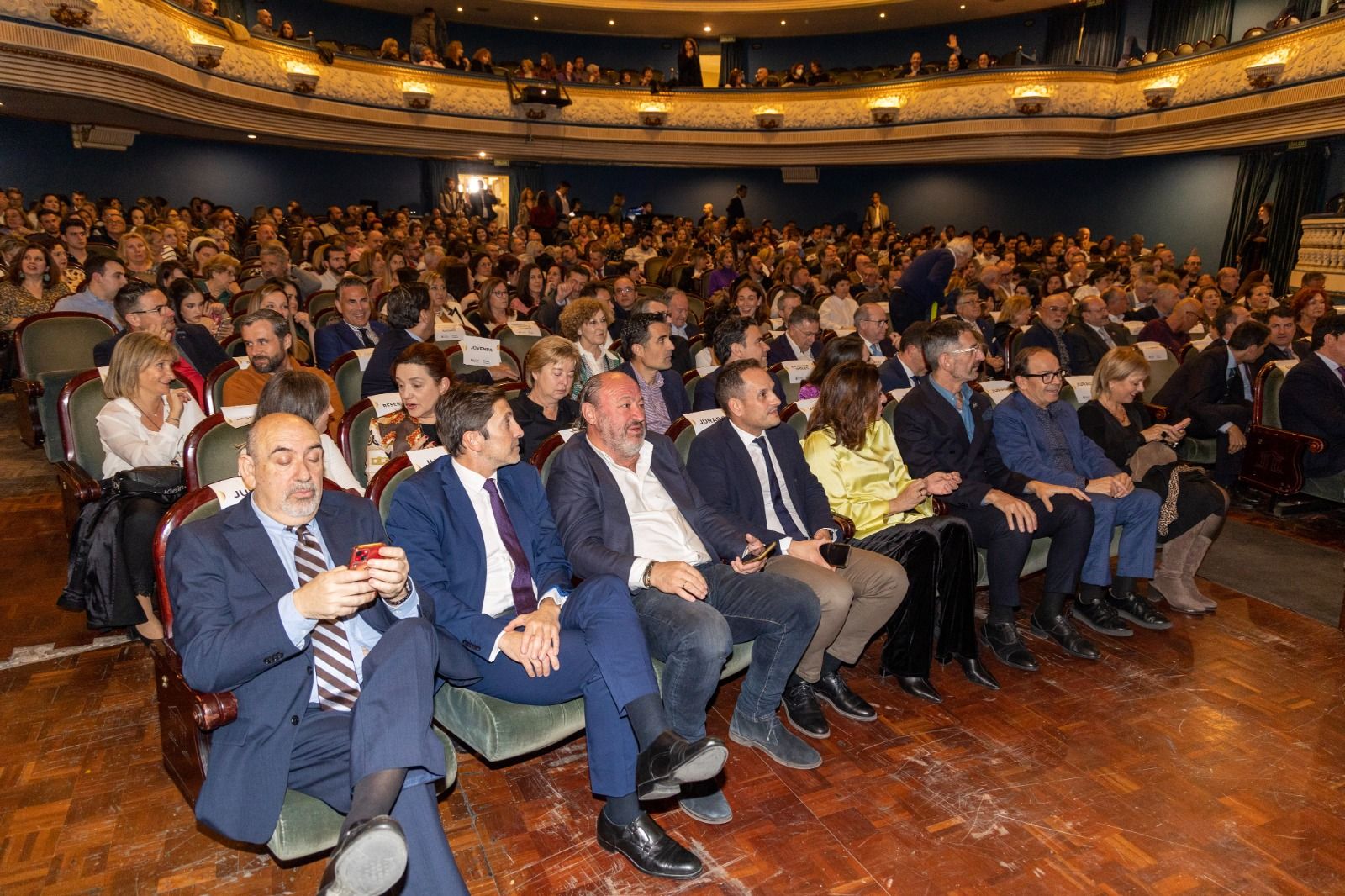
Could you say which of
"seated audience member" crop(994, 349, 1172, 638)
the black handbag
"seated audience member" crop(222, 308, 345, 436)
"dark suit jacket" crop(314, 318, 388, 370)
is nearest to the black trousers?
"seated audience member" crop(994, 349, 1172, 638)

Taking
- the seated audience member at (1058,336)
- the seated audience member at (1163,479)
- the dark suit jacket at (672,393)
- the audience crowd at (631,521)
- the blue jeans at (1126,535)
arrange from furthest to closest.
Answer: the seated audience member at (1058,336) < the dark suit jacket at (672,393) < the seated audience member at (1163,479) < the blue jeans at (1126,535) < the audience crowd at (631,521)

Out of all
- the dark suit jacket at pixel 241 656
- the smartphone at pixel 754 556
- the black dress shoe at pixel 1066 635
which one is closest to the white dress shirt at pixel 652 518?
the smartphone at pixel 754 556

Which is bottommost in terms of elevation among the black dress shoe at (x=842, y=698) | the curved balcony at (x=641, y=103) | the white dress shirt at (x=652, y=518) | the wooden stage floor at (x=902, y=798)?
the wooden stage floor at (x=902, y=798)

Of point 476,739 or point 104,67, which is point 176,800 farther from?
point 104,67

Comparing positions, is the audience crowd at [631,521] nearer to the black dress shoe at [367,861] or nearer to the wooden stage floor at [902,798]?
the black dress shoe at [367,861]

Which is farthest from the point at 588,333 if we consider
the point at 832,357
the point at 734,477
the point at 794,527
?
the point at 794,527

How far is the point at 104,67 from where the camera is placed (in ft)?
28.9

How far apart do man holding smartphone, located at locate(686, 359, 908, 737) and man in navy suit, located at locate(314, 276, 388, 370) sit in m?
2.59

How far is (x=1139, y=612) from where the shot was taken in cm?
357

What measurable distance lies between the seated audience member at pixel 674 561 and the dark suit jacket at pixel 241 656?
867 mm

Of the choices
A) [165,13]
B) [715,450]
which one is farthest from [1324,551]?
[165,13]

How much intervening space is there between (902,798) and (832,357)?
1.96 metres

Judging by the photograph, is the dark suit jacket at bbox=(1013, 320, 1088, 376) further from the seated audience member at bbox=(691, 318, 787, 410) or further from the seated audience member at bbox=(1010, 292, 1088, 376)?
the seated audience member at bbox=(691, 318, 787, 410)

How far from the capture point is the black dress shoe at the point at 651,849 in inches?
82.9
